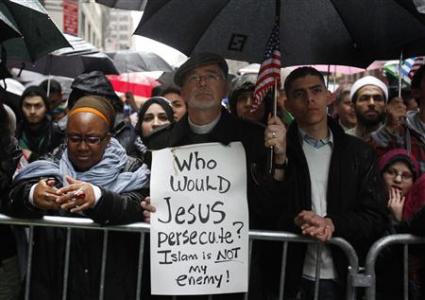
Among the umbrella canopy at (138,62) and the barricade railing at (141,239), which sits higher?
the umbrella canopy at (138,62)

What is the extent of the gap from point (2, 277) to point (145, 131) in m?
2.40

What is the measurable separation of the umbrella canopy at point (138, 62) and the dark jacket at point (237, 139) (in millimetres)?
6440

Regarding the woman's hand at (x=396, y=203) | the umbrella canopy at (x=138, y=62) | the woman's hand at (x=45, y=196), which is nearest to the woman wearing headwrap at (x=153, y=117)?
the woman's hand at (x=396, y=203)

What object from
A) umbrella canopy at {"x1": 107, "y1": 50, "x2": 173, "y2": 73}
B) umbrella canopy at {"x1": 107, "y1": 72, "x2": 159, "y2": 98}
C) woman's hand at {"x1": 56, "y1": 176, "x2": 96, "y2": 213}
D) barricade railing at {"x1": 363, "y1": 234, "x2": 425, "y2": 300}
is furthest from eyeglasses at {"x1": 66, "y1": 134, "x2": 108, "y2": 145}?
umbrella canopy at {"x1": 107, "y1": 72, "x2": 159, "y2": 98}

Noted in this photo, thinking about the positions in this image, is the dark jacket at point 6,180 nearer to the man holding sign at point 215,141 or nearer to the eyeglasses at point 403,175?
the man holding sign at point 215,141

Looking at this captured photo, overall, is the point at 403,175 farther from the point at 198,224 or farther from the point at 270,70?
the point at 198,224

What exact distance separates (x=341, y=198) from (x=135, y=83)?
456 inches

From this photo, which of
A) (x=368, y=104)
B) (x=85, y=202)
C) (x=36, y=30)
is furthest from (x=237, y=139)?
(x=368, y=104)

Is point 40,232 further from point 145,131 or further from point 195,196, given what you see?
point 145,131

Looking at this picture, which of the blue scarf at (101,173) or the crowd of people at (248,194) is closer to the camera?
the crowd of people at (248,194)

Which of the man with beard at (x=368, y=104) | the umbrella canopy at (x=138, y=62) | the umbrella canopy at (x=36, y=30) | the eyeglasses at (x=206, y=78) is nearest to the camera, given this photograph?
the eyeglasses at (x=206, y=78)

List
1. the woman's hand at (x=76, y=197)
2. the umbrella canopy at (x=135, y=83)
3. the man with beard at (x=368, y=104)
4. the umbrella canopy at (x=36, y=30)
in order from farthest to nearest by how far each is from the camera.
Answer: the umbrella canopy at (x=135, y=83) → the man with beard at (x=368, y=104) → the umbrella canopy at (x=36, y=30) → the woman's hand at (x=76, y=197)

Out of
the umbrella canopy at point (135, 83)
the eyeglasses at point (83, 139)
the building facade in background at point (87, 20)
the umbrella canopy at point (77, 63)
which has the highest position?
the building facade in background at point (87, 20)

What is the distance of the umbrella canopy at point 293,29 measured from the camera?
12.7ft
